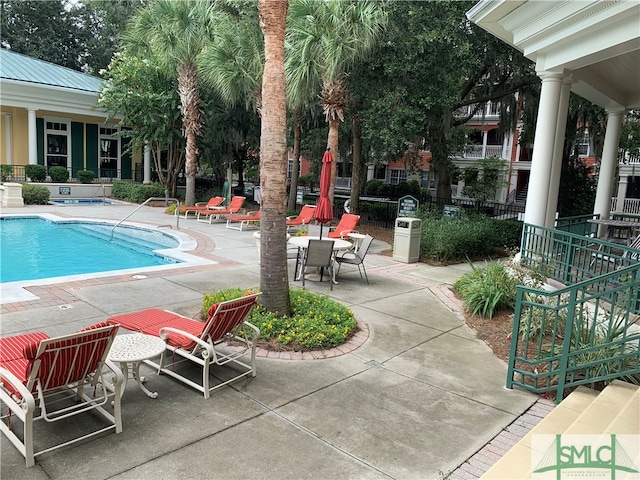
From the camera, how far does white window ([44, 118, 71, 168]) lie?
24.8 meters

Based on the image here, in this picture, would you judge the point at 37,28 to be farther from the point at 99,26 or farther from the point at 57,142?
the point at 57,142

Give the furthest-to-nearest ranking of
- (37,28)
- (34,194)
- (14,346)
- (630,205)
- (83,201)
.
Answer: (37,28) → (630,205) → (83,201) → (34,194) → (14,346)

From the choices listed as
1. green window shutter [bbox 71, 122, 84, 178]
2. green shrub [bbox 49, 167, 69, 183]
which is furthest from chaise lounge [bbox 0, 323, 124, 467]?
green window shutter [bbox 71, 122, 84, 178]

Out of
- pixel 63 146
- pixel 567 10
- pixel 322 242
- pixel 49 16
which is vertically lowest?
pixel 322 242

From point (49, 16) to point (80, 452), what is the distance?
39.6 m

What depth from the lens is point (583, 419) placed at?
376 cm

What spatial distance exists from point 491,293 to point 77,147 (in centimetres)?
2504

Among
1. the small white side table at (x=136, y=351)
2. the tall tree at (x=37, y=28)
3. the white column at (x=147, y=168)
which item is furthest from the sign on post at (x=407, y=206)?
the tall tree at (x=37, y=28)

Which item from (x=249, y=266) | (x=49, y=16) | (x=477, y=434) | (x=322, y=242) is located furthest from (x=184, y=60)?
(x=49, y=16)

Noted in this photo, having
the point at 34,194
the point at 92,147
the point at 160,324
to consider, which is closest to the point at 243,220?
the point at 34,194

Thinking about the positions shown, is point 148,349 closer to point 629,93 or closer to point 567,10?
point 567,10

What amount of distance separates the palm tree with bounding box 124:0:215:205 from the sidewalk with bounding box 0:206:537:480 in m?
13.8

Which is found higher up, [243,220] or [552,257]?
[552,257]

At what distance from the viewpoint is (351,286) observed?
28.5 feet
